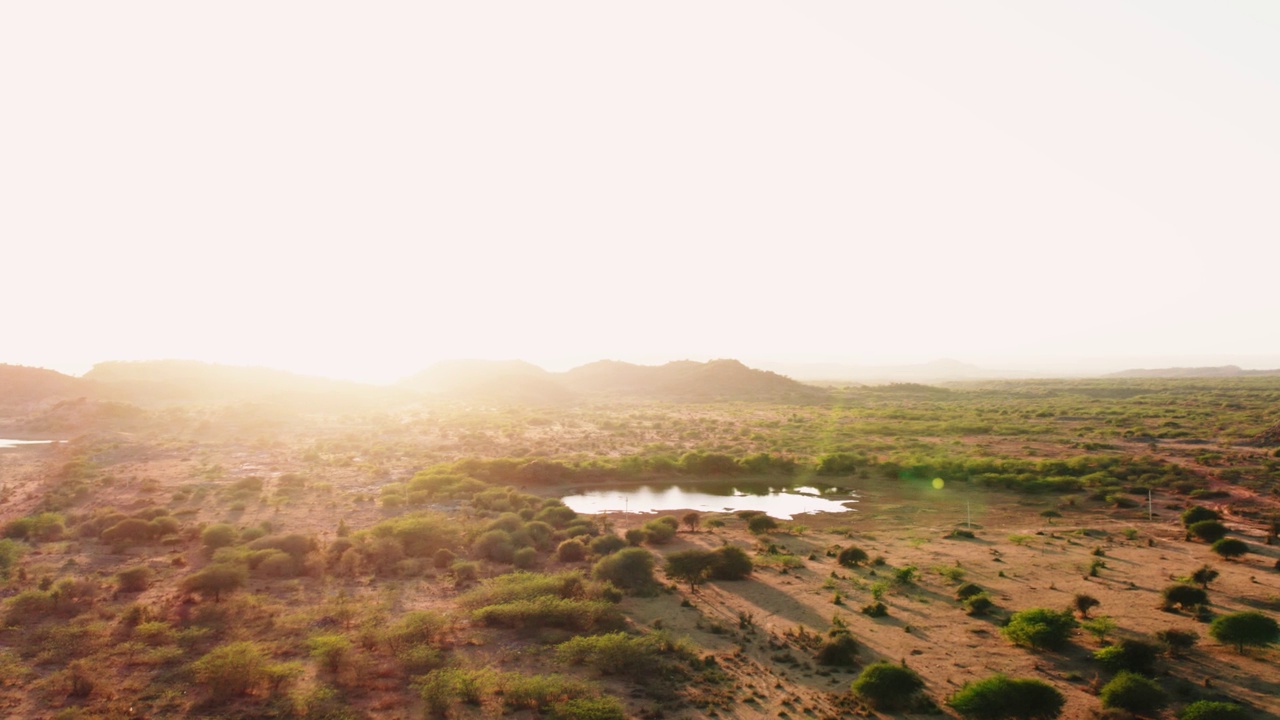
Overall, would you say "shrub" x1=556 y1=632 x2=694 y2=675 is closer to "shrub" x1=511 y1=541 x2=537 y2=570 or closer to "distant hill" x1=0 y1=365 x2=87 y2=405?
"shrub" x1=511 y1=541 x2=537 y2=570

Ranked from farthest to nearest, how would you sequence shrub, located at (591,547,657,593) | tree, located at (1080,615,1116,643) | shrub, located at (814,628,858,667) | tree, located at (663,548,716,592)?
1. tree, located at (663,548,716,592)
2. shrub, located at (591,547,657,593)
3. tree, located at (1080,615,1116,643)
4. shrub, located at (814,628,858,667)

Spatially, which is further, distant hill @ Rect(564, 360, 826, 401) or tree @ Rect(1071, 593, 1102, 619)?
distant hill @ Rect(564, 360, 826, 401)

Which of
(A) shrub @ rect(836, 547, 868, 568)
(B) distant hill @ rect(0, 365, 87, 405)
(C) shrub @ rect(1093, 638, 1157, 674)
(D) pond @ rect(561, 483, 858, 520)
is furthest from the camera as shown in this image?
(B) distant hill @ rect(0, 365, 87, 405)

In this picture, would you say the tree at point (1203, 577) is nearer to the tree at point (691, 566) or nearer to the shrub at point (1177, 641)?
the shrub at point (1177, 641)

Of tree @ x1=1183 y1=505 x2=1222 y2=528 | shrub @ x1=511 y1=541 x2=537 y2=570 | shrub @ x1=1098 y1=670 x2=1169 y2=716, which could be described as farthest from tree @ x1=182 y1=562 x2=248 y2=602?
tree @ x1=1183 y1=505 x2=1222 y2=528

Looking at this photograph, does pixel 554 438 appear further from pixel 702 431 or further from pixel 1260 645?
pixel 1260 645

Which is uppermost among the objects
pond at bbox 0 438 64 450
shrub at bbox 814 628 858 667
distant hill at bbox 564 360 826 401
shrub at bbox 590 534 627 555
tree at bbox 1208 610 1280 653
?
distant hill at bbox 564 360 826 401
